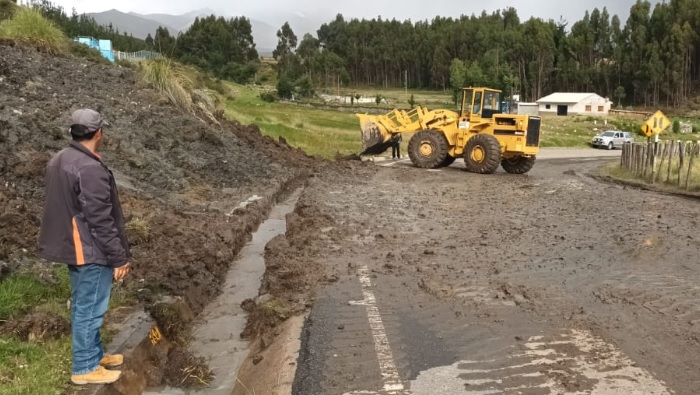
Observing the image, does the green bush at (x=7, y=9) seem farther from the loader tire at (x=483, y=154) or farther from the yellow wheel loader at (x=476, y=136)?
the loader tire at (x=483, y=154)

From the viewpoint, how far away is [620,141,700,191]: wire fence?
18108 mm

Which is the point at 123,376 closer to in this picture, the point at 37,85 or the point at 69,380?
the point at 69,380

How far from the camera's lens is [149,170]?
40.6ft

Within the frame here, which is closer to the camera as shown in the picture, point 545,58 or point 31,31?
point 31,31

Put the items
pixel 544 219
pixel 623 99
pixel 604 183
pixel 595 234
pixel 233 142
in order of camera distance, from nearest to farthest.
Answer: pixel 595 234
pixel 544 219
pixel 233 142
pixel 604 183
pixel 623 99

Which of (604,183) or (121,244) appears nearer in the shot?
(121,244)

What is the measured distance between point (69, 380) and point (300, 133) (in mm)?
29041

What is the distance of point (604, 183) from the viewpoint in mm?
20906

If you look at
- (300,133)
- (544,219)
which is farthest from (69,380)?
(300,133)

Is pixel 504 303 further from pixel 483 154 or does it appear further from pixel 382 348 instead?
pixel 483 154

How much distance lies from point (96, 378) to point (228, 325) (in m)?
2.15

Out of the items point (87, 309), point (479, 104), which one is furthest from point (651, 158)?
point (87, 309)

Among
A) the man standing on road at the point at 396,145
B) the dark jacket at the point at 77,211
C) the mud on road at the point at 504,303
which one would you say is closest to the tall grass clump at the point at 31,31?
the mud on road at the point at 504,303

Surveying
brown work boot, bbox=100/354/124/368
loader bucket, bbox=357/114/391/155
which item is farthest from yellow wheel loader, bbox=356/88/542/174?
brown work boot, bbox=100/354/124/368
